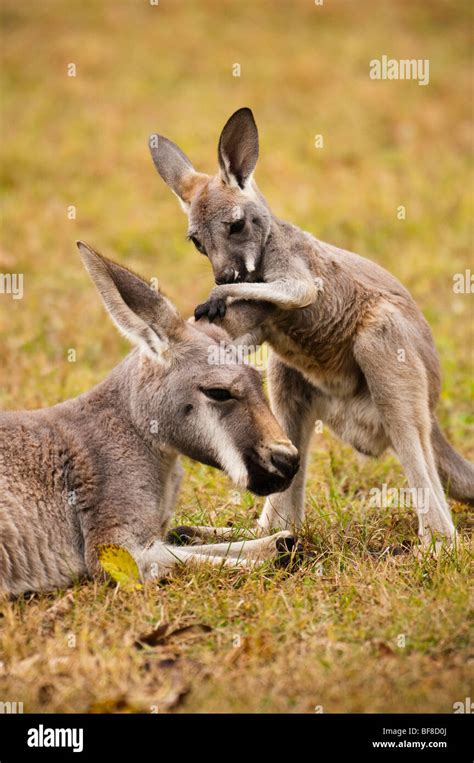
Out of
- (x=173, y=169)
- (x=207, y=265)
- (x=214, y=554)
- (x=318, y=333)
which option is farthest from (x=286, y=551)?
(x=207, y=265)

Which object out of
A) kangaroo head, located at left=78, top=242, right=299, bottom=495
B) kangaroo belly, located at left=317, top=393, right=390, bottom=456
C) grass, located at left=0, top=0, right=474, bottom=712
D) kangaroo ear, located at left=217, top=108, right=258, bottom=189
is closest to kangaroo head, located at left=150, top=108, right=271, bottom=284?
kangaroo ear, located at left=217, top=108, right=258, bottom=189

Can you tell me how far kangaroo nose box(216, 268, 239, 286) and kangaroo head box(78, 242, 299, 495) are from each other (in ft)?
1.55

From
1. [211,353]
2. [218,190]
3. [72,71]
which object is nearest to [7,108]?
[72,71]

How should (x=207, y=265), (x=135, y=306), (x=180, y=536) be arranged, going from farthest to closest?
(x=207, y=265) < (x=180, y=536) < (x=135, y=306)

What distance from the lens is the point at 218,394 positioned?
173 inches

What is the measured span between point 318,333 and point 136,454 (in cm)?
123

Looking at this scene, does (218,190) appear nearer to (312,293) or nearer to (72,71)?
(312,293)

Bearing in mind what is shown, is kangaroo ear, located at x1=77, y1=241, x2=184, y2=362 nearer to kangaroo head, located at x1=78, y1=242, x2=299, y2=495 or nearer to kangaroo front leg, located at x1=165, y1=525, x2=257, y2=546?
kangaroo head, located at x1=78, y1=242, x2=299, y2=495

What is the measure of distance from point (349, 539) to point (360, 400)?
29.3 inches

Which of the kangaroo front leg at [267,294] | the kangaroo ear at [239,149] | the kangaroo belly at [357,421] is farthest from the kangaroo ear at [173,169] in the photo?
the kangaroo belly at [357,421]

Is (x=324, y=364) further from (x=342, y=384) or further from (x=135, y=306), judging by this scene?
(x=135, y=306)

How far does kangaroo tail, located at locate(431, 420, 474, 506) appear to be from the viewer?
5387 mm

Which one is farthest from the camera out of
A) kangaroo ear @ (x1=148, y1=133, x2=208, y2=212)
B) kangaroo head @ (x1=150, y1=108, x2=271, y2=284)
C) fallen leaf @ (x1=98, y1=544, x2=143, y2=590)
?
kangaroo ear @ (x1=148, y1=133, x2=208, y2=212)

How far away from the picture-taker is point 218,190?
5414 mm
